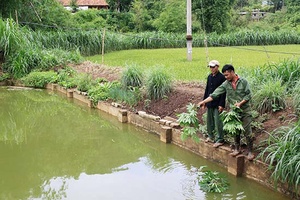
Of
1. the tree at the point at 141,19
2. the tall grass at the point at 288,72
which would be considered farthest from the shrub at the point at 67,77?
the tree at the point at 141,19

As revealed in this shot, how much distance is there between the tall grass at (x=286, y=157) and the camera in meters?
4.73

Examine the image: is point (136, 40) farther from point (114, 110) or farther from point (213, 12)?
point (114, 110)

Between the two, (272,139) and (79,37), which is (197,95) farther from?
(79,37)

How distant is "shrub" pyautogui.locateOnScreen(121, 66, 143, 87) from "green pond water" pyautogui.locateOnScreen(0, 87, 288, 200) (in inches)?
43.7

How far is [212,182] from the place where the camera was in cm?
538

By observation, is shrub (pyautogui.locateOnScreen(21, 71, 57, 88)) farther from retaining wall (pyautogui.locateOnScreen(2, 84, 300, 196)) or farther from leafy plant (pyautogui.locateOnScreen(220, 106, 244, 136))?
leafy plant (pyautogui.locateOnScreen(220, 106, 244, 136))

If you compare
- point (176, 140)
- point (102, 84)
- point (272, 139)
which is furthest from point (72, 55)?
point (272, 139)

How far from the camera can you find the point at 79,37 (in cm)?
1841

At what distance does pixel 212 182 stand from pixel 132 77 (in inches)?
193

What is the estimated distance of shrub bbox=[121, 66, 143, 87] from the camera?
9.72 meters

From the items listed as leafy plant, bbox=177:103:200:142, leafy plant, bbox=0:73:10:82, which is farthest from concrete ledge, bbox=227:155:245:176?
leafy plant, bbox=0:73:10:82

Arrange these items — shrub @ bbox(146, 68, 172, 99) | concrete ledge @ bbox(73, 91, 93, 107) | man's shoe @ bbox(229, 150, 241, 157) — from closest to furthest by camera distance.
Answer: man's shoe @ bbox(229, 150, 241, 157) < shrub @ bbox(146, 68, 172, 99) < concrete ledge @ bbox(73, 91, 93, 107)

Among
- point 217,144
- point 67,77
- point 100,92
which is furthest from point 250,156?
point 67,77

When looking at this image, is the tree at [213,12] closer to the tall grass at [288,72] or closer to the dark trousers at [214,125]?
the tall grass at [288,72]
